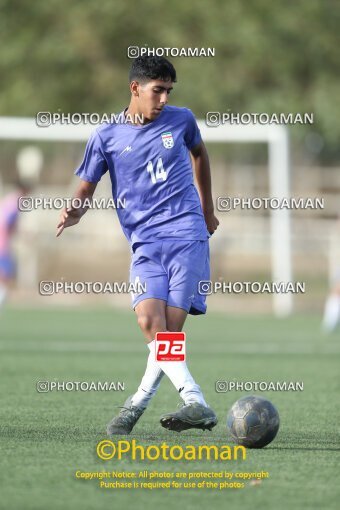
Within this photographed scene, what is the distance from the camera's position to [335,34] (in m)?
33.7

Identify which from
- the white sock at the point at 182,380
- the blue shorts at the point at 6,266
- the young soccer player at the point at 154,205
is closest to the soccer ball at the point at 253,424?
the white sock at the point at 182,380

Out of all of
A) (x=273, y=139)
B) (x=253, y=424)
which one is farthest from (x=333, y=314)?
(x=253, y=424)

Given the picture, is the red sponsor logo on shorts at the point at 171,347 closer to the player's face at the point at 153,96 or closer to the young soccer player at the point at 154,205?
the young soccer player at the point at 154,205

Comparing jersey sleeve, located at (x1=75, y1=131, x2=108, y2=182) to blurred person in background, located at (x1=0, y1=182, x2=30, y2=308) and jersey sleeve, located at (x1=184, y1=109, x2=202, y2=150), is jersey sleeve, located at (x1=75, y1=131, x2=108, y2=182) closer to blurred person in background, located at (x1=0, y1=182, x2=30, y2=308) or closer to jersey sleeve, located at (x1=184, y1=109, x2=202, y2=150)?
jersey sleeve, located at (x1=184, y1=109, x2=202, y2=150)

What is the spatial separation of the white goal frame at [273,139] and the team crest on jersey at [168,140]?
46.9ft

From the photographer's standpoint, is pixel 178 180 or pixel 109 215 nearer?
pixel 178 180

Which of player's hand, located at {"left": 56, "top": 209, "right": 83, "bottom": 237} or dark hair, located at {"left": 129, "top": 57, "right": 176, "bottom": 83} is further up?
dark hair, located at {"left": 129, "top": 57, "right": 176, "bottom": 83}

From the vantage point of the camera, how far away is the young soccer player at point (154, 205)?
7.60m

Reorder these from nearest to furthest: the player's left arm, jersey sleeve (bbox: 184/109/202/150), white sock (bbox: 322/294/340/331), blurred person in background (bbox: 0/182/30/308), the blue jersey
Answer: the blue jersey
jersey sleeve (bbox: 184/109/202/150)
the player's left arm
white sock (bbox: 322/294/340/331)
blurred person in background (bbox: 0/182/30/308)

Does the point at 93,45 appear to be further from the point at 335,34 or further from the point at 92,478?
the point at 92,478

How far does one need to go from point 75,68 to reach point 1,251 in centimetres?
1691

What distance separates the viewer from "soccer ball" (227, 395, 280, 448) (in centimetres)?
715

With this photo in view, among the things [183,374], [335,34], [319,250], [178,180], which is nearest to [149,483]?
[183,374]

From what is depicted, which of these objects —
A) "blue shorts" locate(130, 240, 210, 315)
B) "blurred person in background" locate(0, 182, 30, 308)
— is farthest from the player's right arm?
"blurred person in background" locate(0, 182, 30, 308)
